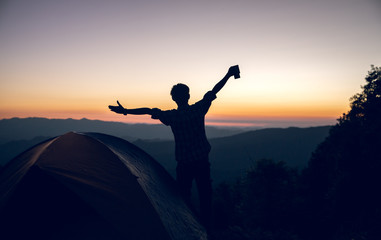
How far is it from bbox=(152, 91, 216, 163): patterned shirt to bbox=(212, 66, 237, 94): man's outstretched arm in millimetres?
661

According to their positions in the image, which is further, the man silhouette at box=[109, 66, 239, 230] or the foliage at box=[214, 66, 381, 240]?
the foliage at box=[214, 66, 381, 240]

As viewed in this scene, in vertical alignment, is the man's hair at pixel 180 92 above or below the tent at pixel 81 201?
above

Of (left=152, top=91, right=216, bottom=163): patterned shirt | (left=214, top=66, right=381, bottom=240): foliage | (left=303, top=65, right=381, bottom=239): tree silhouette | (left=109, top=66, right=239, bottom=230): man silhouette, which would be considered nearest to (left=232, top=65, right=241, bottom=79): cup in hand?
(left=109, top=66, right=239, bottom=230): man silhouette

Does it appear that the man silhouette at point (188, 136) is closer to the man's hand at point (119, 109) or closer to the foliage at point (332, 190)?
the man's hand at point (119, 109)

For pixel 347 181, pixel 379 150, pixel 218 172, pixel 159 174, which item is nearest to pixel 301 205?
pixel 347 181

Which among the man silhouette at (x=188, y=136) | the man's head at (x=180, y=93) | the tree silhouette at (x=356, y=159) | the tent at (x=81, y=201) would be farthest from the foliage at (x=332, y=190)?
the man's head at (x=180, y=93)

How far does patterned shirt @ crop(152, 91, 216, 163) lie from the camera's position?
4766 mm

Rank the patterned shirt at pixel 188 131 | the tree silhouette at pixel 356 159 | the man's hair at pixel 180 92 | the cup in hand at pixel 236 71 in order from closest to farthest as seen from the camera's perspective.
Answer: the patterned shirt at pixel 188 131, the man's hair at pixel 180 92, the cup in hand at pixel 236 71, the tree silhouette at pixel 356 159

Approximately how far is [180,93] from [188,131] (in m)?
0.95

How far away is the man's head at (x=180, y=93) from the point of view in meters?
4.96

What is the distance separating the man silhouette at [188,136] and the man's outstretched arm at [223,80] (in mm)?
275

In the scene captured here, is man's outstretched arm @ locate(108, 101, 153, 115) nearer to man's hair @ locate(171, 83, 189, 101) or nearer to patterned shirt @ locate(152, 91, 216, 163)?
patterned shirt @ locate(152, 91, 216, 163)

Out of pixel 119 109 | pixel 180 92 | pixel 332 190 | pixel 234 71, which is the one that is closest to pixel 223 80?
pixel 234 71

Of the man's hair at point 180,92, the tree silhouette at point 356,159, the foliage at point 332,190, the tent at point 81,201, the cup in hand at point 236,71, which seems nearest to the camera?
the tent at point 81,201
